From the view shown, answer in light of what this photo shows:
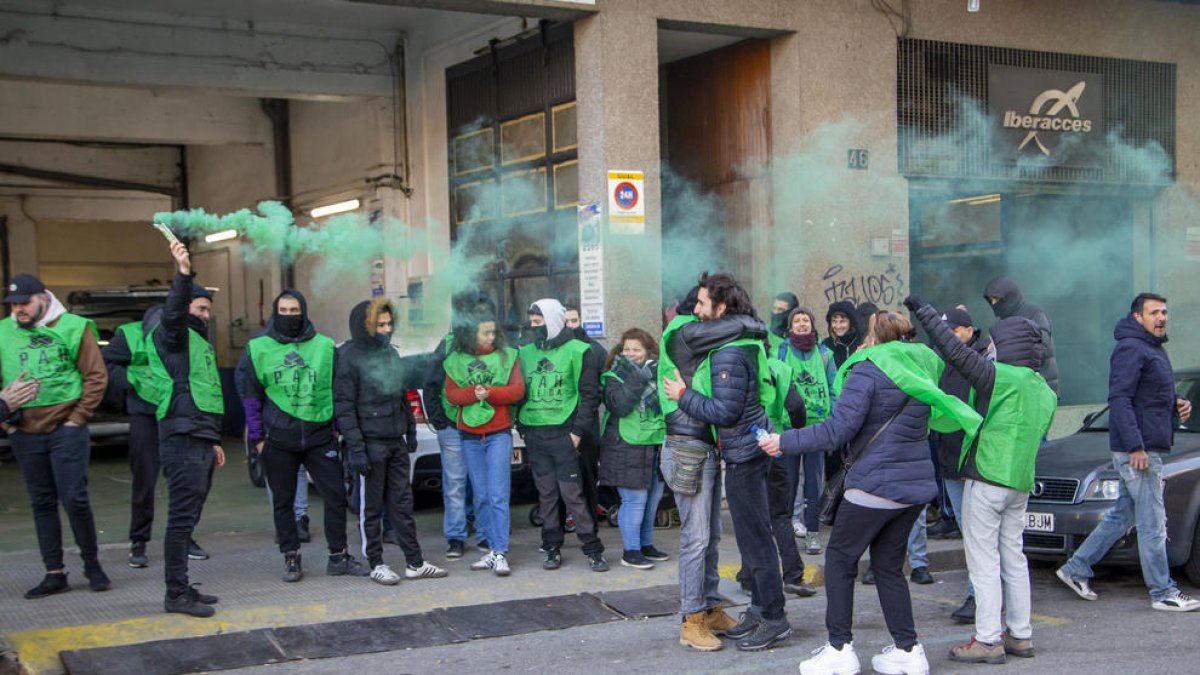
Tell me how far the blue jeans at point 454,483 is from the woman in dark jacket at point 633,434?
1.01 m

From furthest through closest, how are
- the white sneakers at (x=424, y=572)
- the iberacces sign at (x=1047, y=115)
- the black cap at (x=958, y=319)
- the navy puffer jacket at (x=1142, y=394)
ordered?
the iberacces sign at (x=1047, y=115) → the white sneakers at (x=424, y=572) → the black cap at (x=958, y=319) → the navy puffer jacket at (x=1142, y=394)

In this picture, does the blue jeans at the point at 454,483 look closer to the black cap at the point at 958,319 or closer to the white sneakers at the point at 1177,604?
the black cap at the point at 958,319

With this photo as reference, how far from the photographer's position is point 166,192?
2045 centimetres

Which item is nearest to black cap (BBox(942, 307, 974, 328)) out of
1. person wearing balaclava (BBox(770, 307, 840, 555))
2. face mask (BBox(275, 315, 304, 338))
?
person wearing balaclava (BBox(770, 307, 840, 555))

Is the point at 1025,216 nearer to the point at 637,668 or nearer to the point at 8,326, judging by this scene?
the point at 637,668

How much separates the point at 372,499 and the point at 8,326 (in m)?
2.39

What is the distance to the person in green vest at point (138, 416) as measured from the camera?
8031 millimetres

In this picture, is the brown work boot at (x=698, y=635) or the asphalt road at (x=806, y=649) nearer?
the asphalt road at (x=806, y=649)

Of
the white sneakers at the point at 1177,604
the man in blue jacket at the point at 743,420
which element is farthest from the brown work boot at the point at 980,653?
the white sneakers at the point at 1177,604

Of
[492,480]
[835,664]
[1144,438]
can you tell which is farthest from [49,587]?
[1144,438]

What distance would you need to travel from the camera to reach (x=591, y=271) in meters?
10.4

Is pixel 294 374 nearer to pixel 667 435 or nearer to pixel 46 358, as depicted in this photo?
pixel 46 358

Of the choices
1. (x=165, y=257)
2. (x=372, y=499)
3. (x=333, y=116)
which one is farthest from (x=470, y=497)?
(x=165, y=257)

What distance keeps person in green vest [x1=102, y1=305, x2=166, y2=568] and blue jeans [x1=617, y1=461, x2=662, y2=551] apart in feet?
10.3
